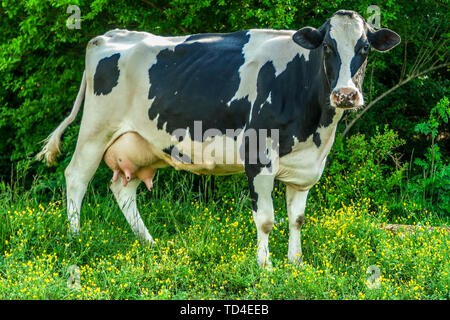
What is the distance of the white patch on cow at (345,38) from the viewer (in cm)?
516

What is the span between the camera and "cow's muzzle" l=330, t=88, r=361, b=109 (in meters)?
5.05

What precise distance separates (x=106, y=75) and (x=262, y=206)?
192 centimetres

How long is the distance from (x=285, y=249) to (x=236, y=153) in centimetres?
106

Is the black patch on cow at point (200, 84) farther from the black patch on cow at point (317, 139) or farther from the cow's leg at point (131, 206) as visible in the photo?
the cow's leg at point (131, 206)

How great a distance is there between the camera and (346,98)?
5.05 m

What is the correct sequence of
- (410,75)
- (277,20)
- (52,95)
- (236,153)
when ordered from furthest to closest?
(52,95)
(410,75)
(277,20)
(236,153)

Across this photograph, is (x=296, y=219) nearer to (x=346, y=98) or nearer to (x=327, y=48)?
(x=346, y=98)

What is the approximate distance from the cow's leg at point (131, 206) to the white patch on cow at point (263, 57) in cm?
157

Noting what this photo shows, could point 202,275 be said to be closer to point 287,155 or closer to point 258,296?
point 258,296

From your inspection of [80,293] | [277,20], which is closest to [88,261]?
[80,293]

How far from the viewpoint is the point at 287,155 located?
5699 mm

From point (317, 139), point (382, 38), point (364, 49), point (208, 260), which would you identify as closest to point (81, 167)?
point (208, 260)

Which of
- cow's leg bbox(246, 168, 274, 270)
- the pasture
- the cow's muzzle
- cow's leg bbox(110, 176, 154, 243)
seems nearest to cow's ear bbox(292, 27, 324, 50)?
the pasture

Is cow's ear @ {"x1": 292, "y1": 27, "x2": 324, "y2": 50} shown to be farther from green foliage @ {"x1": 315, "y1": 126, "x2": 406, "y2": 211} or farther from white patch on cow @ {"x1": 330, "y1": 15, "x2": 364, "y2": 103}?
green foliage @ {"x1": 315, "y1": 126, "x2": 406, "y2": 211}
